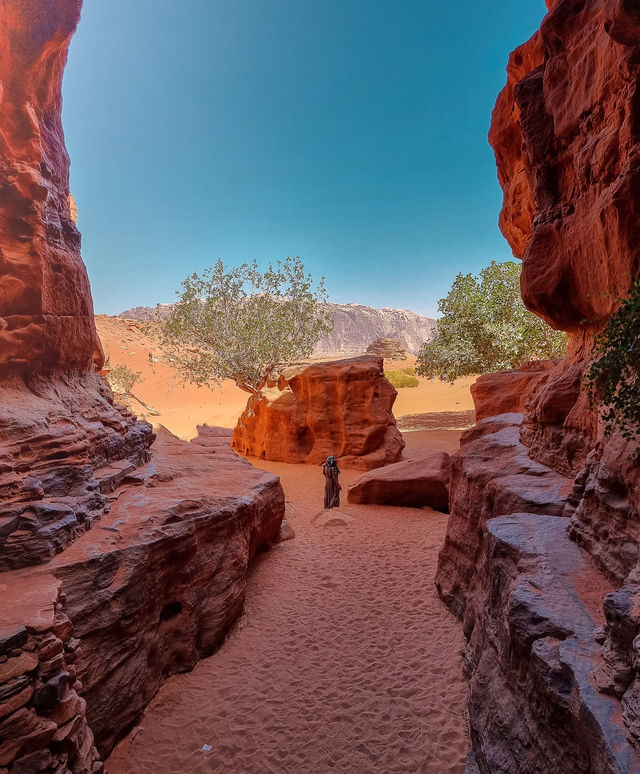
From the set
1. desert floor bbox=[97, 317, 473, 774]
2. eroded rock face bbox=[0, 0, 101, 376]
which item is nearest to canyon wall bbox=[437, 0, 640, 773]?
desert floor bbox=[97, 317, 473, 774]

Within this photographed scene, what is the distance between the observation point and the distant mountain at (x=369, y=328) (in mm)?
A: 123875

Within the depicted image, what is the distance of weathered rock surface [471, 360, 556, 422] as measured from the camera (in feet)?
54.0

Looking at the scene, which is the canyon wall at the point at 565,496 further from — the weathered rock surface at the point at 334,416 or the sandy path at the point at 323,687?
the weathered rock surface at the point at 334,416

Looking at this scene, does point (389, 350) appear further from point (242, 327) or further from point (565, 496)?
point (565, 496)

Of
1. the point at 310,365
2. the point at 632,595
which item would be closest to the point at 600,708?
the point at 632,595

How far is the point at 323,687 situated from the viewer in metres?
6.16

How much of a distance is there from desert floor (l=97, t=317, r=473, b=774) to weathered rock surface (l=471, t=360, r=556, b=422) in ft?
24.9

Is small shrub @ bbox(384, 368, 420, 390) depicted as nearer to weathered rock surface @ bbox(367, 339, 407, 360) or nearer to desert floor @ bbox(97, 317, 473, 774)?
weathered rock surface @ bbox(367, 339, 407, 360)

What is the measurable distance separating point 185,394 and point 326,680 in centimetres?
4077

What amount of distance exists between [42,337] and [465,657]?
9.44m

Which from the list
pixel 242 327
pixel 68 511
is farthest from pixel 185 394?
pixel 68 511

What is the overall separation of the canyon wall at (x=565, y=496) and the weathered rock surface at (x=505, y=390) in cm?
690

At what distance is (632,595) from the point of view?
3.18 m

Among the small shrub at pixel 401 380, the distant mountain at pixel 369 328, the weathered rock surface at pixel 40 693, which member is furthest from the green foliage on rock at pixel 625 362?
the distant mountain at pixel 369 328
